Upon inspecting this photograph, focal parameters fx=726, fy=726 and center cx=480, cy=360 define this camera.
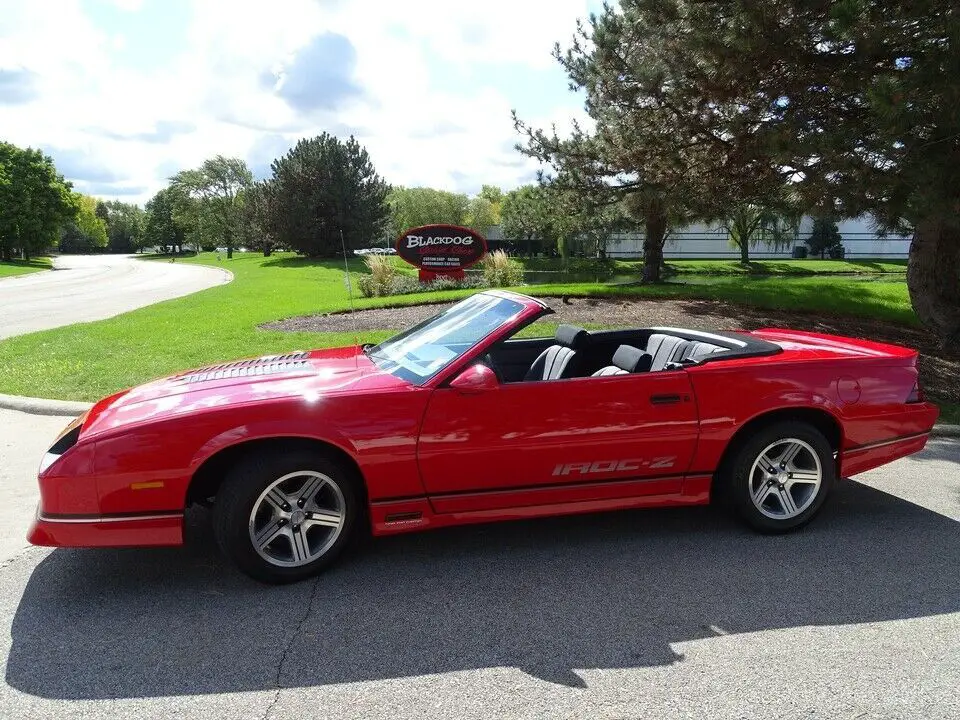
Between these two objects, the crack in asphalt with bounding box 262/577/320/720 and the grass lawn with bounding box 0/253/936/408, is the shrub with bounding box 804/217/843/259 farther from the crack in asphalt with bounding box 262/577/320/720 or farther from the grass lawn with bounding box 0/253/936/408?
the crack in asphalt with bounding box 262/577/320/720

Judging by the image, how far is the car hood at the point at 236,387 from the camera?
359 centimetres

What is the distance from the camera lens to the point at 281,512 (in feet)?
11.7

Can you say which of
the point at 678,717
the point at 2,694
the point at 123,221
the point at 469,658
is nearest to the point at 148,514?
the point at 2,694

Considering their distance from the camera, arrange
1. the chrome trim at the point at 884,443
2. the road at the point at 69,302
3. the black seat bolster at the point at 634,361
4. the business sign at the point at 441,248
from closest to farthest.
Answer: the black seat bolster at the point at 634,361 < the chrome trim at the point at 884,443 < the road at the point at 69,302 < the business sign at the point at 441,248

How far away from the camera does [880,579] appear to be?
3.71m

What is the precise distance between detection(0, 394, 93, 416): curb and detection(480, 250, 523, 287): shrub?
13900mm

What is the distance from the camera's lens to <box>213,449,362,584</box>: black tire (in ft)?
11.3

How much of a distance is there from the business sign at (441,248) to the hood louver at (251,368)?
49.0ft

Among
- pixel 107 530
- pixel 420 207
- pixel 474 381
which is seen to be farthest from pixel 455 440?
pixel 420 207

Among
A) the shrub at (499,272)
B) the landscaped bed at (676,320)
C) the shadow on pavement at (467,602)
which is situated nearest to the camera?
the shadow on pavement at (467,602)

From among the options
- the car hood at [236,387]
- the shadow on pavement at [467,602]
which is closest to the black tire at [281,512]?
the shadow on pavement at [467,602]

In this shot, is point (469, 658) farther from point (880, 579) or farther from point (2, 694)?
point (880, 579)

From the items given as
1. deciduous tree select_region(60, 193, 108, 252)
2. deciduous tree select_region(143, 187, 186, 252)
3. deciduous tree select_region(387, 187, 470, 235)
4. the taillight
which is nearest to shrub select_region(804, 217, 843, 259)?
deciduous tree select_region(387, 187, 470, 235)

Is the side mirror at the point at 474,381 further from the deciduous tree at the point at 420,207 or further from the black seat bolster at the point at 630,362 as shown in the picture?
the deciduous tree at the point at 420,207
